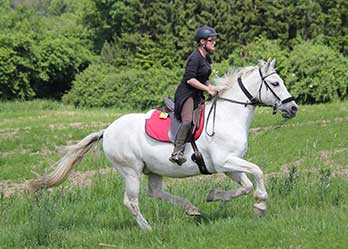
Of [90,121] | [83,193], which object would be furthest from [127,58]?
[83,193]

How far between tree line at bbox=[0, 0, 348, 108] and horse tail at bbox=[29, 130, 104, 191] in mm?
28794

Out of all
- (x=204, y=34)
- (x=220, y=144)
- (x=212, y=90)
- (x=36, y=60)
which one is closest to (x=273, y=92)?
(x=212, y=90)

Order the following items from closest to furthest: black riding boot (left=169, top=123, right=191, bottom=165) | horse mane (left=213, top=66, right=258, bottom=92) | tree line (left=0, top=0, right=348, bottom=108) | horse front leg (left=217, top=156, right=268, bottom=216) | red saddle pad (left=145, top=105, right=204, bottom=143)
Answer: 1. horse front leg (left=217, top=156, right=268, bottom=216)
2. black riding boot (left=169, top=123, right=191, bottom=165)
3. red saddle pad (left=145, top=105, right=204, bottom=143)
4. horse mane (left=213, top=66, right=258, bottom=92)
5. tree line (left=0, top=0, right=348, bottom=108)

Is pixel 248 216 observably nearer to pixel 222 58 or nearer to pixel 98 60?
pixel 222 58

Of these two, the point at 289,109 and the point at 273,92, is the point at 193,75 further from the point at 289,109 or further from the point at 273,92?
the point at 289,109

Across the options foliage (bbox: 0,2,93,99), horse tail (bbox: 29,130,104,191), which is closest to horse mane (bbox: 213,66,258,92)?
horse tail (bbox: 29,130,104,191)

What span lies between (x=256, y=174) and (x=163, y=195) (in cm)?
174

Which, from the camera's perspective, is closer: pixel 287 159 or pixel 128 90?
pixel 287 159

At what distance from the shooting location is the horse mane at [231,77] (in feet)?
31.4

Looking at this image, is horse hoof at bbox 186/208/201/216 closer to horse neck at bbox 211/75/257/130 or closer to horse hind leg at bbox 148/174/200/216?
horse hind leg at bbox 148/174/200/216

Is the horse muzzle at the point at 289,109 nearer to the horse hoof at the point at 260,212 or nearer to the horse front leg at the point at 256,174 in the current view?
the horse front leg at the point at 256,174

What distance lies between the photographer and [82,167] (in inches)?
628

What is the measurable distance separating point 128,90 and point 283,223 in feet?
115

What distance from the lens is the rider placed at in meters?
9.07
